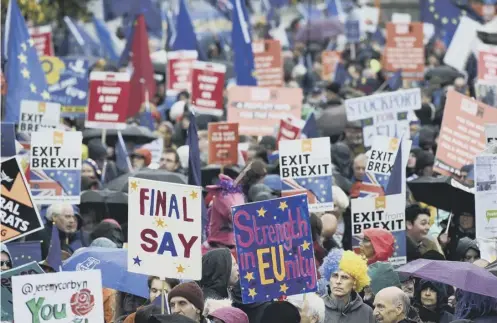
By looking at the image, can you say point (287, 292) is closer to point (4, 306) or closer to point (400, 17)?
point (4, 306)

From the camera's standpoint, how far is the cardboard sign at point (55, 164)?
1530cm

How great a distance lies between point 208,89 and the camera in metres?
21.8

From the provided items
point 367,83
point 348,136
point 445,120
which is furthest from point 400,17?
point 445,120

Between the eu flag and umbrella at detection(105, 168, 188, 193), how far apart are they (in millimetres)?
3116

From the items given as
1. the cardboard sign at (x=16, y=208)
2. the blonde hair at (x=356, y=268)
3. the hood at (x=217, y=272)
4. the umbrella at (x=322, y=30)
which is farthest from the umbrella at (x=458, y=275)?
the umbrella at (x=322, y=30)

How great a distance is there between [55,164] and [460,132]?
3.82 meters

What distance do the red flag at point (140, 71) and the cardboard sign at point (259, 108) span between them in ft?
12.6

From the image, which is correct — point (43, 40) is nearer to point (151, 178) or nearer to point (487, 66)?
point (487, 66)

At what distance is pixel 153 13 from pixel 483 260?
21298 mm

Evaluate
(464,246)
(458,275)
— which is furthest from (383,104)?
(458,275)

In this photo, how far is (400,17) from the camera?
32.3m

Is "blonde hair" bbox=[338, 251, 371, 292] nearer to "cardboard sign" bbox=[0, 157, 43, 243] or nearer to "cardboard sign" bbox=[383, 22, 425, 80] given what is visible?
"cardboard sign" bbox=[0, 157, 43, 243]

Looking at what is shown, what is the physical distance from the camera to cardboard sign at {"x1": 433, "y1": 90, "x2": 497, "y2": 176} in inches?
650

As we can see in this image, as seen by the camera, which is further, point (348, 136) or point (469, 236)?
point (348, 136)
